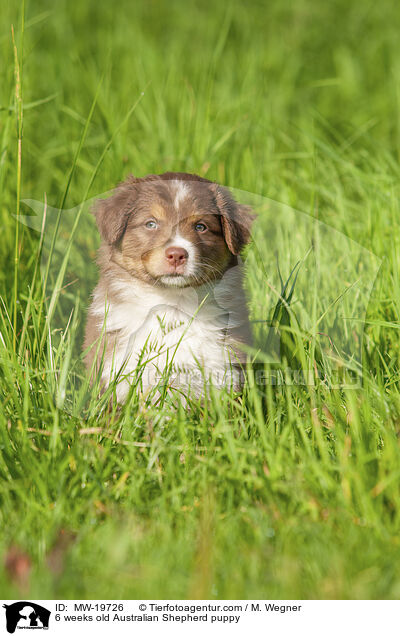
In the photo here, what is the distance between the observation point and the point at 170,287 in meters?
3.25

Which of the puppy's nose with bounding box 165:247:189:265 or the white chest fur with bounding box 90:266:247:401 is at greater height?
the puppy's nose with bounding box 165:247:189:265

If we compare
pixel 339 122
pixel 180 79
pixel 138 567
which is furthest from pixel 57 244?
pixel 339 122

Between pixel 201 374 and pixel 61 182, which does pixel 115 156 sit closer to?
pixel 61 182

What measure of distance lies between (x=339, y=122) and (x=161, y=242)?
404 cm

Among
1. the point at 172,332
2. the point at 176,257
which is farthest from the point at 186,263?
the point at 172,332

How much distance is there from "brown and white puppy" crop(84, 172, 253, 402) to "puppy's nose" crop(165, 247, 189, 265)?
18 millimetres

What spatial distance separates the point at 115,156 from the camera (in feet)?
15.1

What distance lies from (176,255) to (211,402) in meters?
0.63
